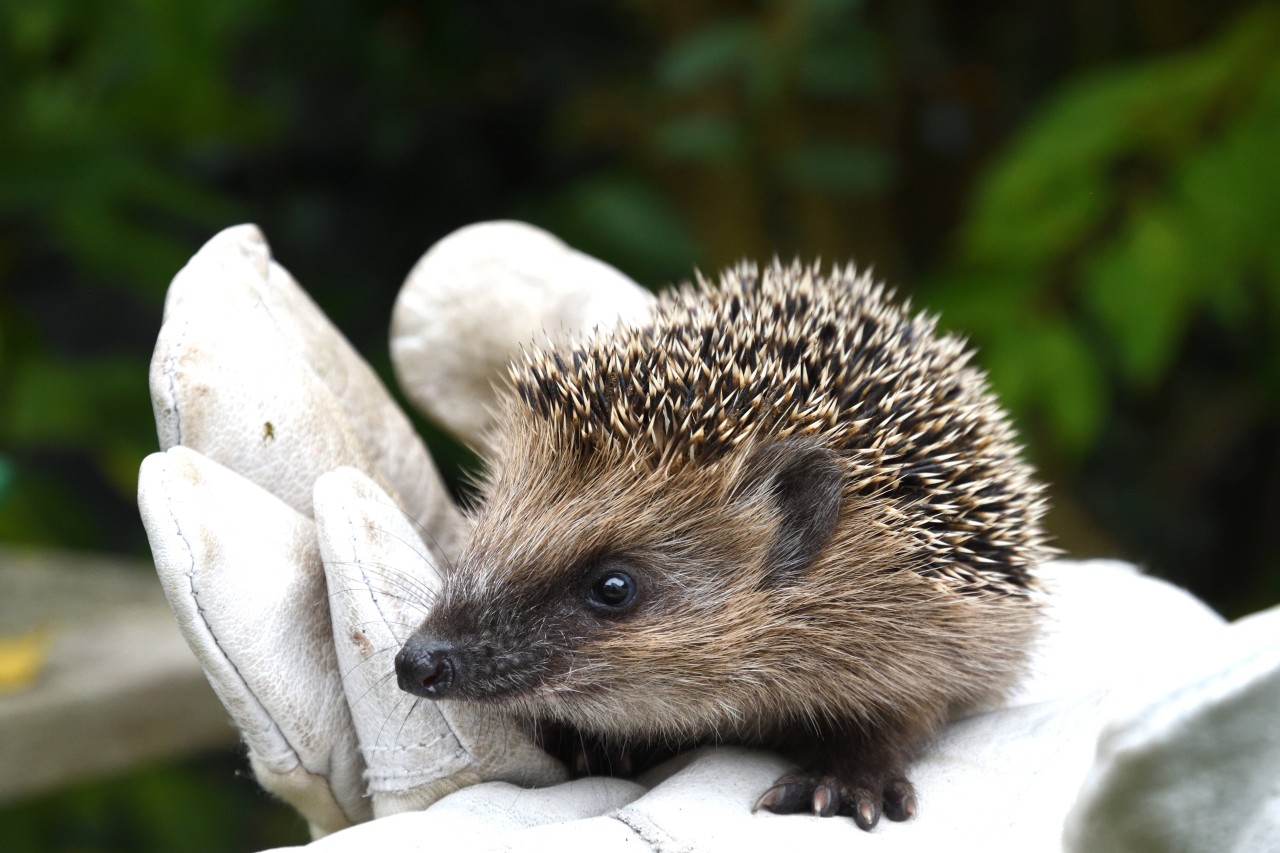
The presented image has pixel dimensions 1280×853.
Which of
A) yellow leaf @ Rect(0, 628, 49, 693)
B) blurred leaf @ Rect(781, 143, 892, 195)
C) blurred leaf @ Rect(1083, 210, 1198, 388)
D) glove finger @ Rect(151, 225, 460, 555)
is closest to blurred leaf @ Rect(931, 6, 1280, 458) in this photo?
blurred leaf @ Rect(1083, 210, 1198, 388)

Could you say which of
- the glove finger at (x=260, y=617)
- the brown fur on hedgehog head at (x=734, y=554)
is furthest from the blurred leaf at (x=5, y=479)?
the brown fur on hedgehog head at (x=734, y=554)

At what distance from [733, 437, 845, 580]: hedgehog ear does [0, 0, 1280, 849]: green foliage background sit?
170 cm

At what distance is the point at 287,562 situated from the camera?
1.76 meters

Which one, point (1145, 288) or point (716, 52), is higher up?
point (716, 52)

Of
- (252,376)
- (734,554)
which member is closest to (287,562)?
(252,376)

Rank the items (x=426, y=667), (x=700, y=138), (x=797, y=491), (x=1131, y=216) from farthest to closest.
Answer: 1. (x=700, y=138)
2. (x=1131, y=216)
3. (x=797, y=491)
4. (x=426, y=667)

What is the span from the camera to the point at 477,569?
1.82 m

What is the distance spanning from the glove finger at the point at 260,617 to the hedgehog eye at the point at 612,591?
1.31 feet

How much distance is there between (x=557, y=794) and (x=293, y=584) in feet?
1.57

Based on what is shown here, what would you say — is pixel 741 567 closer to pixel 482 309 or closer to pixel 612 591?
pixel 612 591

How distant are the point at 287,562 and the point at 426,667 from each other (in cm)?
28

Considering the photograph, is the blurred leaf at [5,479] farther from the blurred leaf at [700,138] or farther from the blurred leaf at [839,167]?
the blurred leaf at [839,167]

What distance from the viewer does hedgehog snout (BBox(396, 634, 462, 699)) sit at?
1.63m

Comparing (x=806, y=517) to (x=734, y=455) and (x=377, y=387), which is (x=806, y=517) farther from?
(x=377, y=387)
